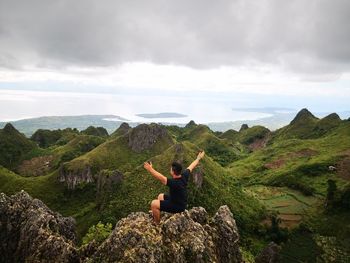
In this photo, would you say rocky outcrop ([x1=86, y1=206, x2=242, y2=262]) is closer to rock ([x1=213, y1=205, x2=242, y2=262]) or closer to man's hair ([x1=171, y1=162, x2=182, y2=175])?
rock ([x1=213, y1=205, x2=242, y2=262])

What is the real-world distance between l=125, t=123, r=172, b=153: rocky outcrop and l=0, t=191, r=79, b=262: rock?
4913 inches

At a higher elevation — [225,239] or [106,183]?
[225,239]

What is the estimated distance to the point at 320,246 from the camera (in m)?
109

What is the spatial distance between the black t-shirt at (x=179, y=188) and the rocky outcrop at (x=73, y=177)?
414 feet

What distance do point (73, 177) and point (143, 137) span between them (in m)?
38.0

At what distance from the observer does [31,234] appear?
40.8 meters

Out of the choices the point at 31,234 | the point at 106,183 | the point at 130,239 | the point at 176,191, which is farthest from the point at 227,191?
the point at 176,191

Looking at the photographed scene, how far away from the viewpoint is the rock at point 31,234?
124 feet

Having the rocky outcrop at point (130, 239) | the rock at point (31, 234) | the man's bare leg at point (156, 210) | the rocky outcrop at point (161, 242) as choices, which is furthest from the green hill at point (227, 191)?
the man's bare leg at point (156, 210)

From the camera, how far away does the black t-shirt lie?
29.0 meters

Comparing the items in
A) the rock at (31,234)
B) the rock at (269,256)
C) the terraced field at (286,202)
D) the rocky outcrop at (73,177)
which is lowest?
the rock at (269,256)

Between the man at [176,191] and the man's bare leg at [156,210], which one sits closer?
the man at [176,191]

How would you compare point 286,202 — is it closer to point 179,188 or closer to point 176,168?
point 179,188

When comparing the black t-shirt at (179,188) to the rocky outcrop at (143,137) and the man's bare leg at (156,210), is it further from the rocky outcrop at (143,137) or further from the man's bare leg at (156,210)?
the rocky outcrop at (143,137)
